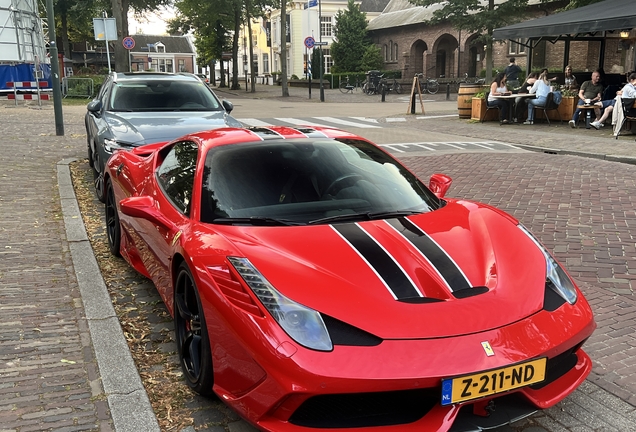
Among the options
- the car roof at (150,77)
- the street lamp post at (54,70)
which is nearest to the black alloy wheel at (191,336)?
the car roof at (150,77)

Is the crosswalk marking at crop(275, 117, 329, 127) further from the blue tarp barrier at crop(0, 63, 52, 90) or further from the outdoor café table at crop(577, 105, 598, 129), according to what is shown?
the blue tarp barrier at crop(0, 63, 52, 90)

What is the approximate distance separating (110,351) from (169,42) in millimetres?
111424

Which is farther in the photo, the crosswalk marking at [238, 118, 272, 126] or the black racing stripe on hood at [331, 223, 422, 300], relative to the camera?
the crosswalk marking at [238, 118, 272, 126]

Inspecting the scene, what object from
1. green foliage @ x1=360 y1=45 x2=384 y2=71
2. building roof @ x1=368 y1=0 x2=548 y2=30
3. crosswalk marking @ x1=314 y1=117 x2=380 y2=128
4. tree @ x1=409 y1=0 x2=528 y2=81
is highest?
building roof @ x1=368 y1=0 x2=548 y2=30

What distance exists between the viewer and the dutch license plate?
2.30 metres

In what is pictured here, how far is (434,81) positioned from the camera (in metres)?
38.7

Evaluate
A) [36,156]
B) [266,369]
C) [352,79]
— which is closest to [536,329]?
[266,369]

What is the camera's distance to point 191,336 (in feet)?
10.4

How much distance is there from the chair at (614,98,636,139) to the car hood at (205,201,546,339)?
12.4m

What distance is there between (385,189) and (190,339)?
58.0 inches

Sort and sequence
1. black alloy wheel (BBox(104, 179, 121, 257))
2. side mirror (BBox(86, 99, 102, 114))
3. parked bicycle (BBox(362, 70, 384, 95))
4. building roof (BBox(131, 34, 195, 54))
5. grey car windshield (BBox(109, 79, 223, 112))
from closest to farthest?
black alloy wheel (BBox(104, 179, 121, 257)) → side mirror (BBox(86, 99, 102, 114)) → grey car windshield (BBox(109, 79, 223, 112)) → parked bicycle (BBox(362, 70, 384, 95)) → building roof (BBox(131, 34, 195, 54))

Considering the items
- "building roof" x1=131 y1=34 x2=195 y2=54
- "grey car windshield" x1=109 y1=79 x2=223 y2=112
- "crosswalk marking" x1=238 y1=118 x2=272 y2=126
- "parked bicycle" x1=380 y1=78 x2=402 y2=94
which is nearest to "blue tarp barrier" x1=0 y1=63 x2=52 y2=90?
"crosswalk marking" x1=238 y1=118 x2=272 y2=126

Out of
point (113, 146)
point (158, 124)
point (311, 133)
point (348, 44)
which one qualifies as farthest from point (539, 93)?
point (348, 44)

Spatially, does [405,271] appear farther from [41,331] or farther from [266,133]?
[41,331]
